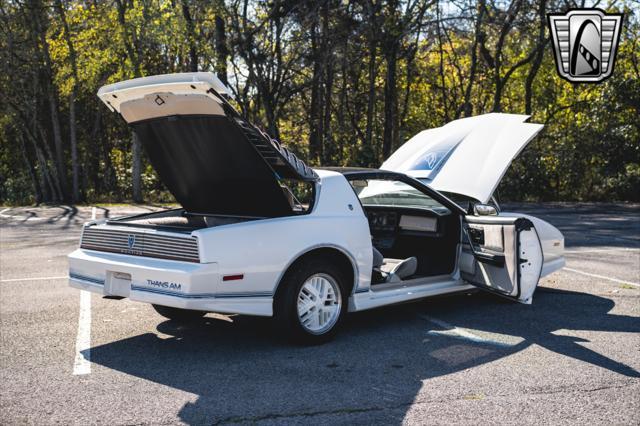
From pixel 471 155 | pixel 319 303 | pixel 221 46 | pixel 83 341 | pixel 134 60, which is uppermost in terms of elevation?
pixel 221 46

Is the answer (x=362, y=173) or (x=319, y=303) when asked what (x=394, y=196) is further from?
(x=319, y=303)

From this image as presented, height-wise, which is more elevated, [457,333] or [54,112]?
[54,112]

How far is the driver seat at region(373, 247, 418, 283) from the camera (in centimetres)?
621

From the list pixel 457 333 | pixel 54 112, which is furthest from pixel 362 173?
pixel 54 112

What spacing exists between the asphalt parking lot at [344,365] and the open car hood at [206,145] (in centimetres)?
122

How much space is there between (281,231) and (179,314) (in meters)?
1.72

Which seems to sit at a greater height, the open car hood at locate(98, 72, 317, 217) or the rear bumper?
the open car hood at locate(98, 72, 317, 217)

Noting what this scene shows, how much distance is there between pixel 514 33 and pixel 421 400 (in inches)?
1145

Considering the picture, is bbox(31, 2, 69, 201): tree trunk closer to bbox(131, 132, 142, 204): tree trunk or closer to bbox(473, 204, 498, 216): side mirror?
bbox(131, 132, 142, 204): tree trunk

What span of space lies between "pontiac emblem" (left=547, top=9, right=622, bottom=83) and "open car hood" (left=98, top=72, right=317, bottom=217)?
17.7 meters

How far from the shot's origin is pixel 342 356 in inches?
201

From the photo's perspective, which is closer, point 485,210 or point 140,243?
point 140,243

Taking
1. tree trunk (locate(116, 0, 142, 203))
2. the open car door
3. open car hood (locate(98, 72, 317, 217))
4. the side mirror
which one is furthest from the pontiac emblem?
open car hood (locate(98, 72, 317, 217))

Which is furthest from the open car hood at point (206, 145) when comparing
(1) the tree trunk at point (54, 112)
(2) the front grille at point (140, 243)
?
(1) the tree trunk at point (54, 112)
